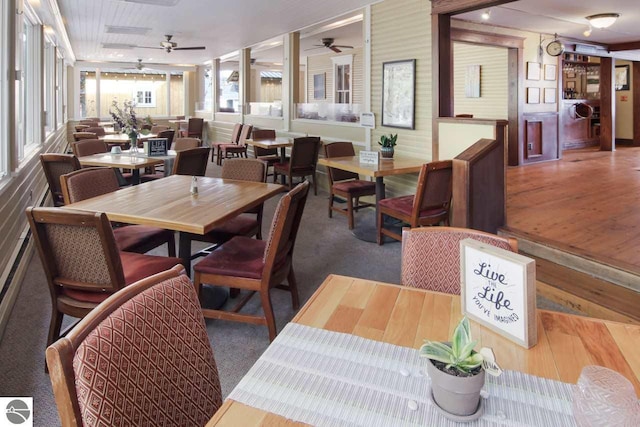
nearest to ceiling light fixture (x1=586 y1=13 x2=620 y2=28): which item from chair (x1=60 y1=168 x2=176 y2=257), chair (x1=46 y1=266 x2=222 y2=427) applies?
chair (x1=60 y1=168 x2=176 y2=257)

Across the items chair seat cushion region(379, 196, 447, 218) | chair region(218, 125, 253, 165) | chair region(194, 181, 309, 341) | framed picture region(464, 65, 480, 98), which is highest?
framed picture region(464, 65, 480, 98)

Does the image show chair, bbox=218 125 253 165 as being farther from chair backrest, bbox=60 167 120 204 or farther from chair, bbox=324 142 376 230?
chair backrest, bbox=60 167 120 204

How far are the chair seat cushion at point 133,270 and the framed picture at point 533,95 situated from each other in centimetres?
738

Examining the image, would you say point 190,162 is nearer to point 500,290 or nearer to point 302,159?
point 302,159

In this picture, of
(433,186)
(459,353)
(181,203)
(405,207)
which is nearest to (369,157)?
(405,207)

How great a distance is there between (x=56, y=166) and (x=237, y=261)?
2.77 metres

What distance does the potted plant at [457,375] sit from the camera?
33.9 inches

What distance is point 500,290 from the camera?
1.15 metres

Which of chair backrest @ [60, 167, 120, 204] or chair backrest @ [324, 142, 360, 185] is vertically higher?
chair backrest @ [324, 142, 360, 185]

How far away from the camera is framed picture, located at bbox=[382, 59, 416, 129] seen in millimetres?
5230

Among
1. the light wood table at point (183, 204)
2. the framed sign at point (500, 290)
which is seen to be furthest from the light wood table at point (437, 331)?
the light wood table at point (183, 204)

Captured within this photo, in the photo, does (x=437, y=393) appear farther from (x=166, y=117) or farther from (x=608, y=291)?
(x=166, y=117)

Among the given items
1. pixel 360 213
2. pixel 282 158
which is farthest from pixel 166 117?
pixel 360 213

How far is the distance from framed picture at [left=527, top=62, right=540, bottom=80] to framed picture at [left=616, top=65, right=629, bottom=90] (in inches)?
193
